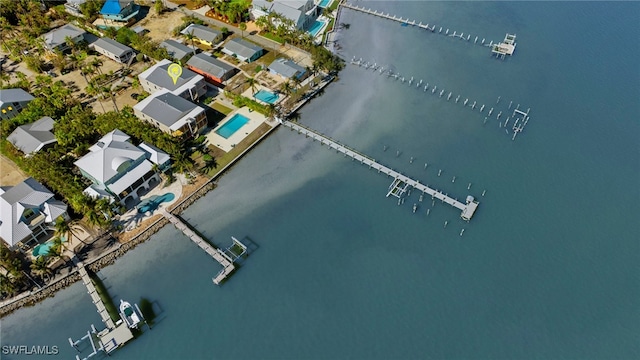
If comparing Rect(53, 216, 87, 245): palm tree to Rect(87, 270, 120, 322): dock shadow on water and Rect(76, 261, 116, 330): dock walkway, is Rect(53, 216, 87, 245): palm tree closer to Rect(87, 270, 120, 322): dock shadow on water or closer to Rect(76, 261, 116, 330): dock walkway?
Rect(76, 261, 116, 330): dock walkway

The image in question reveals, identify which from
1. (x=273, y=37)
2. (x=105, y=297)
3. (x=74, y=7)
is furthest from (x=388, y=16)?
(x=105, y=297)

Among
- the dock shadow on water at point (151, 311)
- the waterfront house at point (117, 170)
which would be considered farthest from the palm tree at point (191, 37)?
the dock shadow on water at point (151, 311)

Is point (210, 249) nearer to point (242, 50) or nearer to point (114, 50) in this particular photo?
point (242, 50)

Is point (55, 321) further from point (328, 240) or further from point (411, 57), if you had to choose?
point (411, 57)

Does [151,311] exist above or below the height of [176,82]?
below

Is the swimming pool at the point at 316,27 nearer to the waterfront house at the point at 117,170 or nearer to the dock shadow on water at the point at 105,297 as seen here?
the waterfront house at the point at 117,170

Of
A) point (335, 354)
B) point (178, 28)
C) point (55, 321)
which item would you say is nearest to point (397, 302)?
point (335, 354)
